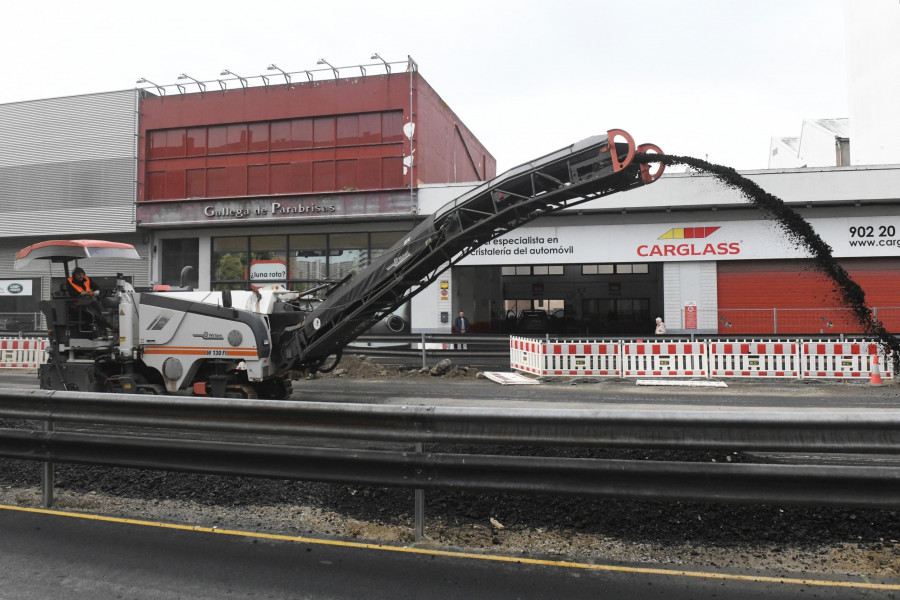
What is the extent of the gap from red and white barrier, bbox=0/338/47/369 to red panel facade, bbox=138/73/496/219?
8580 mm

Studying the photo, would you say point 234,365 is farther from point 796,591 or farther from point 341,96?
point 341,96

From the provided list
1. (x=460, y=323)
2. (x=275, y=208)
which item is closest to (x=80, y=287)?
(x=460, y=323)

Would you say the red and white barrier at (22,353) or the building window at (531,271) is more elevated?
the building window at (531,271)

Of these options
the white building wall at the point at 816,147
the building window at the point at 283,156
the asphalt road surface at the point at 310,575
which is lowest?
the asphalt road surface at the point at 310,575

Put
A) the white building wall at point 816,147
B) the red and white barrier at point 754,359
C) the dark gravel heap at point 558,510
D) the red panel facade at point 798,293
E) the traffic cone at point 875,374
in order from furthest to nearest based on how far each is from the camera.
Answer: the white building wall at point 816,147 < the red panel facade at point 798,293 < the red and white barrier at point 754,359 < the traffic cone at point 875,374 < the dark gravel heap at point 558,510

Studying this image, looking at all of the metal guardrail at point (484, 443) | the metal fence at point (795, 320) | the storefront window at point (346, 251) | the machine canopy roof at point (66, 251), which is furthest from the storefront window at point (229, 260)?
the metal guardrail at point (484, 443)

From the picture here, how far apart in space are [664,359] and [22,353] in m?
19.2

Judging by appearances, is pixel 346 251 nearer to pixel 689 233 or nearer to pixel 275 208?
pixel 275 208

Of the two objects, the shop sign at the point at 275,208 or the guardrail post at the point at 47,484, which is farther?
the shop sign at the point at 275,208

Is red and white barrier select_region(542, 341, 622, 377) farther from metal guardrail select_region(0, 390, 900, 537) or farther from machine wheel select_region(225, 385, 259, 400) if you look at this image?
metal guardrail select_region(0, 390, 900, 537)

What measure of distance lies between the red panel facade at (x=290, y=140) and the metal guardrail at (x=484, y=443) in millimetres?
20314

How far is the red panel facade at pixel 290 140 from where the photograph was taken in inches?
980

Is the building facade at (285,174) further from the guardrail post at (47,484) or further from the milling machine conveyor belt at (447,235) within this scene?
the guardrail post at (47,484)

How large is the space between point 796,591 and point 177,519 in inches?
171
